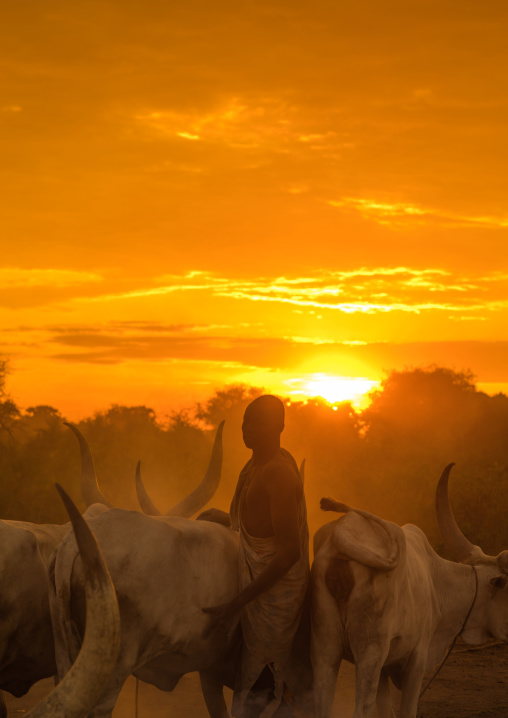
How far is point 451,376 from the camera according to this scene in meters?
28.5

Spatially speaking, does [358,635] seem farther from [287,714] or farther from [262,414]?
[262,414]

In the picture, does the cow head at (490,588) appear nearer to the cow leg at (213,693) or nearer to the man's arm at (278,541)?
the man's arm at (278,541)

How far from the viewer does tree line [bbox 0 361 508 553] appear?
55.8ft

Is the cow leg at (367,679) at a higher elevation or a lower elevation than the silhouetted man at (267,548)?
lower

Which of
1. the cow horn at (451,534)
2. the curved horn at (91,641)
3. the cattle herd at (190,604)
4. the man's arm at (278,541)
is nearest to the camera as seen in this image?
the curved horn at (91,641)

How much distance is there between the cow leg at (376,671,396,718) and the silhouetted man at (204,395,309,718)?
2.65ft

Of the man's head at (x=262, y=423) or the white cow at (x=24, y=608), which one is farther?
the white cow at (x=24, y=608)

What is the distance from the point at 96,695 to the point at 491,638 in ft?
11.9

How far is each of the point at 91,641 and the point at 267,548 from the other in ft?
4.59

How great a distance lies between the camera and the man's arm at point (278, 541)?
16.0ft

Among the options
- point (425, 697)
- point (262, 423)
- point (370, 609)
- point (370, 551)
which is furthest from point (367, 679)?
point (425, 697)

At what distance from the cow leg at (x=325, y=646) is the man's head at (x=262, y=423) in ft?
3.06

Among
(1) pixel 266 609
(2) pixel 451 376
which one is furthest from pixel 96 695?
(2) pixel 451 376

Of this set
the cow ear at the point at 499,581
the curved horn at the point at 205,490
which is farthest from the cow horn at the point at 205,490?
the cow ear at the point at 499,581
